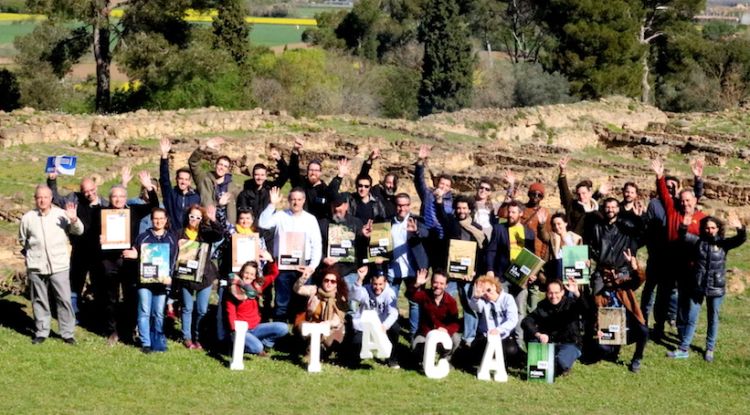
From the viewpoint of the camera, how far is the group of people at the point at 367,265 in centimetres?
1280

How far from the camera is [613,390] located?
12719 mm

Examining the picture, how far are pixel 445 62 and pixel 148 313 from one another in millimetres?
50067

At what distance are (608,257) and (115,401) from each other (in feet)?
19.7

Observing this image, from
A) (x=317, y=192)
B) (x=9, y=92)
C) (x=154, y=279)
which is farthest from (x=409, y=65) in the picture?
(x=154, y=279)

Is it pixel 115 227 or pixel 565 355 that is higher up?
pixel 115 227

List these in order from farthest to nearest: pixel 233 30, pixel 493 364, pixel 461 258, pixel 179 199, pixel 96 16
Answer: pixel 233 30 → pixel 96 16 → pixel 179 199 → pixel 461 258 → pixel 493 364

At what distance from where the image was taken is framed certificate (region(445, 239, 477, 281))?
43.1ft

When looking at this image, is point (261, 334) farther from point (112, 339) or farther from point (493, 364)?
point (493, 364)

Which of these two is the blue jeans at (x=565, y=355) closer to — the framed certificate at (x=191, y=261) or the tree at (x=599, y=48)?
the framed certificate at (x=191, y=261)

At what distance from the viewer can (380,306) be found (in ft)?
42.4

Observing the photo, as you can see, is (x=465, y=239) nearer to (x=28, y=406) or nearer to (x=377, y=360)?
→ (x=377, y=360)

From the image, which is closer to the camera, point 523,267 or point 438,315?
point 438,315

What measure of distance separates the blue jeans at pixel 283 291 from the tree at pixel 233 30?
138ft

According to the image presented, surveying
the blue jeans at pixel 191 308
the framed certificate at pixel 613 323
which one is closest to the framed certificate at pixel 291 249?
the blue jeans at pixel 191 308
